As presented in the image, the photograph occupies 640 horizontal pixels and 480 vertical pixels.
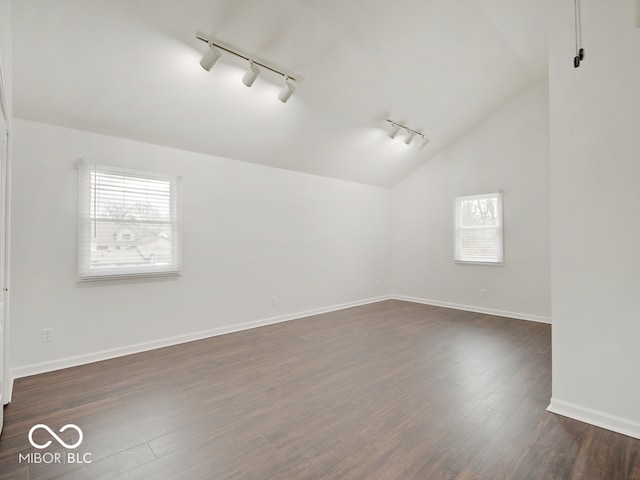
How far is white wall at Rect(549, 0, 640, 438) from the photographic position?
2.14 meters

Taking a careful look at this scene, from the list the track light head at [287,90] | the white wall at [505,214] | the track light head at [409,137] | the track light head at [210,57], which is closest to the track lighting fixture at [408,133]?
the track light head at [409,137]

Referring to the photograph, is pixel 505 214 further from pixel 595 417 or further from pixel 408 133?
pixel 595 417

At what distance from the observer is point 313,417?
91.6 inches

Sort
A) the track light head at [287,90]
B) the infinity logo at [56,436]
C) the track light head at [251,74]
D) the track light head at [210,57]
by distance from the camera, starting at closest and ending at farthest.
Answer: the infinity logo at [56,436]
the track light head at [210,57]
the track light head at [251,74]
the track light head at [287,90]

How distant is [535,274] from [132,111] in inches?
233

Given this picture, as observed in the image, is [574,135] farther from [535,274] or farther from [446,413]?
[535,274]

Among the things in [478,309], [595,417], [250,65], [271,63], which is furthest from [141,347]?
[478,309]

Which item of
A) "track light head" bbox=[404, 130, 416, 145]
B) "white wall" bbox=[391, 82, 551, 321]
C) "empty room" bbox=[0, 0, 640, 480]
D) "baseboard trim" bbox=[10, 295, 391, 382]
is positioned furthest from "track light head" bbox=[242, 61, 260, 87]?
"white wall" bbox=[391, 82, 551, 321]

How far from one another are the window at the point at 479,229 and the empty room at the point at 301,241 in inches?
1.4

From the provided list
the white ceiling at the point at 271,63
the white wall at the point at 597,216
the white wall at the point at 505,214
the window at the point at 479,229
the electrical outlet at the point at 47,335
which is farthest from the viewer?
the window at the point at 479,229

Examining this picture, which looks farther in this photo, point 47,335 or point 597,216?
point 47,335

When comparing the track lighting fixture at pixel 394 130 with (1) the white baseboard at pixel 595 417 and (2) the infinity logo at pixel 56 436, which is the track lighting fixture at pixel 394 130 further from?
(2) the infinity logo at pixel 56 436

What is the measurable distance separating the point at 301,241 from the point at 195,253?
179cm

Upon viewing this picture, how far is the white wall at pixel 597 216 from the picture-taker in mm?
2139
